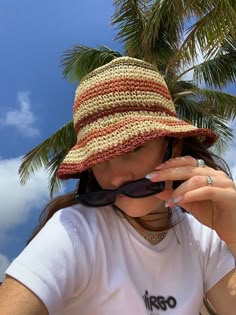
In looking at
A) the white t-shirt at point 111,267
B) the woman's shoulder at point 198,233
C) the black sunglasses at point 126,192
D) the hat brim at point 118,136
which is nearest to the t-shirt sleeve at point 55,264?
the white t-shirt at point 111,267

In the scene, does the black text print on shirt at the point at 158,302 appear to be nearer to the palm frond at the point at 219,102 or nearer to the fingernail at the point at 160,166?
the fingernail at the point at 160,166

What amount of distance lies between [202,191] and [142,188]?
17 centimetres

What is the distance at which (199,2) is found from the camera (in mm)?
7938

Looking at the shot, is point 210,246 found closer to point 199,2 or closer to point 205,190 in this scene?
point 205,190

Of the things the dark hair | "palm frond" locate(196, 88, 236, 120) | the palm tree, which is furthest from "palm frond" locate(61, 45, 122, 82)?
the dark hair

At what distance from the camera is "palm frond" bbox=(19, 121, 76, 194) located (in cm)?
1253

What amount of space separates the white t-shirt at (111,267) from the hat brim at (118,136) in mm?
156

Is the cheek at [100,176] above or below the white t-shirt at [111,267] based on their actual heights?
above

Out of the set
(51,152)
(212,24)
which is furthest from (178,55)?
(51,152)

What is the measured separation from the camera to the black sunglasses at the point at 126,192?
1.40 m

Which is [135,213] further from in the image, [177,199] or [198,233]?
[198,233]

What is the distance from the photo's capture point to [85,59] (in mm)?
12805

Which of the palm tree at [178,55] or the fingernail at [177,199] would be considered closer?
the fingernail at [177,199]

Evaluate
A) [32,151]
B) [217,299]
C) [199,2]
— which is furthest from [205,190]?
[32,151]
